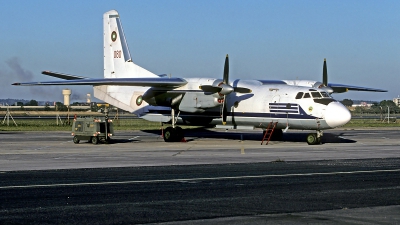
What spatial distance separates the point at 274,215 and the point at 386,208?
234cm

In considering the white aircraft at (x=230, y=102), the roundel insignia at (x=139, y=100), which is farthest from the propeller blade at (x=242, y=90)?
the roundel insignia at (x=139, y=100)

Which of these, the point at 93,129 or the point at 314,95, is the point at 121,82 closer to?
the point at 93,129

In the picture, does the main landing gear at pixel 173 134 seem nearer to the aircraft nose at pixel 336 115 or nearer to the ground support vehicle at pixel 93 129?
the ground support vehicle at pixel 93 129

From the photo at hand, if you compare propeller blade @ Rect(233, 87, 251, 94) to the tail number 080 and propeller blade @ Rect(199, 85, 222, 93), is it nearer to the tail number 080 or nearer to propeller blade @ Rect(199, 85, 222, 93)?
propeller blade @ Rect(199, 85, 222, 93)

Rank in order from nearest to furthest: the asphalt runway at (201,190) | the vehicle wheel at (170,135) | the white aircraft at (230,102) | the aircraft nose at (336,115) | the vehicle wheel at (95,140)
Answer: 1. the asphalt runway at (201,190)
2. the aircraft nose at (336,115)
3. the white aircraft at (230,102)
4. the vehicle wheel at (95,140)
5. the vehicle wheel at (170,135)

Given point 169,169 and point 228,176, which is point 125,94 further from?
point 228,176

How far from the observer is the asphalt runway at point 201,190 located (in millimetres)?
10008

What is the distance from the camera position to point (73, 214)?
1013 cm

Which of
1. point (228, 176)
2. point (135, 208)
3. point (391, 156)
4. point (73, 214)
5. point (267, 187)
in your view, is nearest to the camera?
point (73, 214)

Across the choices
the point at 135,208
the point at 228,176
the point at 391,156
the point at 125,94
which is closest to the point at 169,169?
the point at 228,176

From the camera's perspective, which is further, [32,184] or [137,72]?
[137,72]

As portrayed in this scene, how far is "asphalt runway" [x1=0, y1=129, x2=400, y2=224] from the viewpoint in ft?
32.8

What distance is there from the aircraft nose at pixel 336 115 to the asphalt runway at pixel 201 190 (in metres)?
7.56

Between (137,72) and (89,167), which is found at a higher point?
(137,72)
